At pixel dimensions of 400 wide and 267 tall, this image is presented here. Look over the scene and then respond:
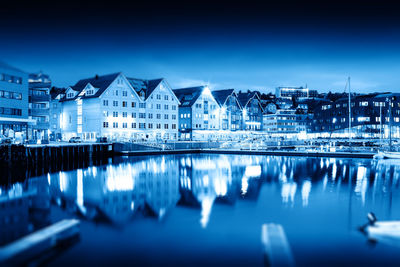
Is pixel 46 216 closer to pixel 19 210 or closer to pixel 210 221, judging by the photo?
pixel 19 210

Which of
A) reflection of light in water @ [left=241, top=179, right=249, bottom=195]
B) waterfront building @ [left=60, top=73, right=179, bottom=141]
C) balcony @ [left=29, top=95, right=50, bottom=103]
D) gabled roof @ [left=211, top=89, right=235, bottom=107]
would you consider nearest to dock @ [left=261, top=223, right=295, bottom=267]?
reflection of light in water @ [left=241, top=179, right=249, bottom=195]

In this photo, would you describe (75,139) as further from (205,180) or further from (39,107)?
(205,180)

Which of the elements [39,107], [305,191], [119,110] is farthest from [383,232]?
[39,107]

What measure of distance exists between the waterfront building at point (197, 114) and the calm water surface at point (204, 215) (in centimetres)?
5478

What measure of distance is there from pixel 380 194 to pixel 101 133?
54583 millimetres

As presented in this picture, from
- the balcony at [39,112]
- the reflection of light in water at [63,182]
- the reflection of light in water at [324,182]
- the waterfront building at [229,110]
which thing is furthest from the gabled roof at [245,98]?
the reflection of light in water at [63,182]

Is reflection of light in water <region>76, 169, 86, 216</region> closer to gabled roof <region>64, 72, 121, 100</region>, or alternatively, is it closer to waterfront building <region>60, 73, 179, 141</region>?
waterfront building <region>60, 73, 179, 141</region>

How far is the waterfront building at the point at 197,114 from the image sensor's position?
3593 inches

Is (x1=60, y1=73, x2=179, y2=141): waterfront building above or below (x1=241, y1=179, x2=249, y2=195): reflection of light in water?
above

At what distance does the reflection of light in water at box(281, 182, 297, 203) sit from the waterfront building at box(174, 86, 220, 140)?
5886cm

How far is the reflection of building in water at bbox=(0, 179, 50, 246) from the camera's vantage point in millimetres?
17109

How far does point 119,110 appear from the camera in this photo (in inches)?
2931

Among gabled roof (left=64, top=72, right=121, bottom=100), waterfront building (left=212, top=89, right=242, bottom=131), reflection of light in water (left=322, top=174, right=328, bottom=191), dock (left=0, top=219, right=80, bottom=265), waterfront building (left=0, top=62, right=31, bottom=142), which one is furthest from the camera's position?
waterfront building (left=212, top=89, right=242, bottom=131)

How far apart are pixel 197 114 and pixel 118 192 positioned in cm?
6419
